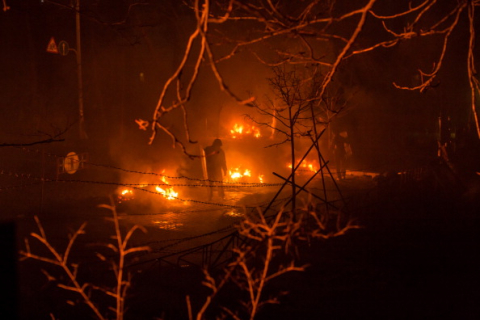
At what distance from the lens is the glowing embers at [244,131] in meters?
→ 28.9

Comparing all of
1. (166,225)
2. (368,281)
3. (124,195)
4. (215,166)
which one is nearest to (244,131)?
(215,166)

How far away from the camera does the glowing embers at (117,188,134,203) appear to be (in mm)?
14155

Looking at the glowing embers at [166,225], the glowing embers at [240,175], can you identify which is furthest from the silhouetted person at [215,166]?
the glowing embers at [166,225]

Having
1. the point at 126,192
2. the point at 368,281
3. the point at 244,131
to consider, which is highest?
the point at 244,131

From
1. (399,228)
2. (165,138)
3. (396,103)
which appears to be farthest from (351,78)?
(399,228)

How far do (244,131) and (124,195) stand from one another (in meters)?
16.5

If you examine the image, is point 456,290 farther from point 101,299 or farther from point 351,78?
point 351,78

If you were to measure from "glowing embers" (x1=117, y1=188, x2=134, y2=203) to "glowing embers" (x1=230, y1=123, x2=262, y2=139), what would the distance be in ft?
46.4

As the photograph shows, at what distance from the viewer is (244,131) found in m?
30.0

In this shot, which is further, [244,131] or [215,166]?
[244,131]

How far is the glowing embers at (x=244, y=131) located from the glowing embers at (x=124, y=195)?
1415cm

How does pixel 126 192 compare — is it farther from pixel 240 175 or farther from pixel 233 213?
pixel 240 175

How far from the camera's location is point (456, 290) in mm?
7035

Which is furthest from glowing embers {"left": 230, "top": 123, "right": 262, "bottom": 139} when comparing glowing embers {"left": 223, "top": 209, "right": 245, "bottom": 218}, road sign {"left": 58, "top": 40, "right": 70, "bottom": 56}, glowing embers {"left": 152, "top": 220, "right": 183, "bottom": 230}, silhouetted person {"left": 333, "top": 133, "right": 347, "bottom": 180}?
glowing embers {"left": 152, "top": 220, "right": 183, "bottom": 230}
